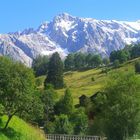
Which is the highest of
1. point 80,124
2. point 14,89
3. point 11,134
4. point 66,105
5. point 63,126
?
point 66,105

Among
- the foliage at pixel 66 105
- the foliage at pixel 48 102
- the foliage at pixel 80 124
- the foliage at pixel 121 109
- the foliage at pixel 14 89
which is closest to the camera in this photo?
the foliage at pixel 14 89

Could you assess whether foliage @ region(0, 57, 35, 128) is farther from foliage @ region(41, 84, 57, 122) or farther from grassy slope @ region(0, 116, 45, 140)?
foliage @ region(41, 84, 57, 122)

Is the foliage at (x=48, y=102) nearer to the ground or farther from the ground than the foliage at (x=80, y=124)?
farther from the ground

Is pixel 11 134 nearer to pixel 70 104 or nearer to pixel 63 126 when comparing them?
pixel 63 126

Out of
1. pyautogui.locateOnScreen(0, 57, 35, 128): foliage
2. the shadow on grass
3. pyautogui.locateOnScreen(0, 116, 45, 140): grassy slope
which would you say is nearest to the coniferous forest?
pyautogui.locateOnScreen(0, 57, 35, 128): foliage

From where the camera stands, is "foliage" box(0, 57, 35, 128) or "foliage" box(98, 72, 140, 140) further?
"foliage" box(98, 72, 140, 140)

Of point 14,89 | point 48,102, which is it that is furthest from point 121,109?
point 48,102

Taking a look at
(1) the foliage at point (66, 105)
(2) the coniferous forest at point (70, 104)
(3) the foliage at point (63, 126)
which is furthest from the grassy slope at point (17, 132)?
(1) the foliage at point (66, 105)

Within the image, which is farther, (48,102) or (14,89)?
(48,102)

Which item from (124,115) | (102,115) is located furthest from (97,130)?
(124,115)

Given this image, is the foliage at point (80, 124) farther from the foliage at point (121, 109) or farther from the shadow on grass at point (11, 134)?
the shadow on grass at point (11, 134)

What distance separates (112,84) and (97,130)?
35.4 ft

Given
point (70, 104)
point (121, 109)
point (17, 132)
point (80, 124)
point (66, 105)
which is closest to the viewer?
point (17, 132)

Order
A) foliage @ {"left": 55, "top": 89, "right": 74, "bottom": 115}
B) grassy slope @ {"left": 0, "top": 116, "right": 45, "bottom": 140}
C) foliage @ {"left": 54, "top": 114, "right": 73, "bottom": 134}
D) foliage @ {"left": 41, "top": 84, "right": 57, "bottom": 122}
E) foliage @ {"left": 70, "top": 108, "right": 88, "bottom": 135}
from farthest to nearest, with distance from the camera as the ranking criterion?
foliage @ {"left": 41, "top": 84, "right": 57, "bottom": 122}
foliage @ {"left": 55, "top": 89, "right": 74, "bottom": 115}
foliage @ {"left": 70, "top": 108, "right": 88, "bottom": 135}
foliage @ {"left": 54, "top": 114, "right": 73, "bottom": 134}
grassy slope @ {"left": 0, "top": 116, "right": 45, "bottom": 140}
